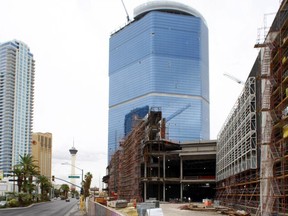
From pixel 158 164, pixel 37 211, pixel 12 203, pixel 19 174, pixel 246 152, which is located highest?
pixel 246 152

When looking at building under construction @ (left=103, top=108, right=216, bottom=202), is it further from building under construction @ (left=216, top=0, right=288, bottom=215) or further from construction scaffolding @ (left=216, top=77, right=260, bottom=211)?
building under construction @ (left=216, top=0, right=288, bottom=215)

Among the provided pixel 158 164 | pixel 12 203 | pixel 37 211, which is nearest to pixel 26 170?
pixel 12 203

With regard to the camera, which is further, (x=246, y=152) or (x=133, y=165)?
(x=133, y=165)

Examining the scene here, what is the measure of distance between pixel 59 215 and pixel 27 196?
3762cm

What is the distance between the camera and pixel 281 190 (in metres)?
33.1

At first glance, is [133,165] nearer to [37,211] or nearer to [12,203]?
[37,211]

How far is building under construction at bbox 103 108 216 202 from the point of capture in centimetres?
8562

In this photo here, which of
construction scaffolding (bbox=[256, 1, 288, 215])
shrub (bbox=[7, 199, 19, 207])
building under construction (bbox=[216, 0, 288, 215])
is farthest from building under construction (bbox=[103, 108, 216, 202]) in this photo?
construction scaffolding (bbox=[256, 1, 288, 215])

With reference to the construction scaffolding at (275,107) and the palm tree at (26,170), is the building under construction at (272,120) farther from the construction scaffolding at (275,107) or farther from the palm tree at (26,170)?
the palm tree at (26,170)

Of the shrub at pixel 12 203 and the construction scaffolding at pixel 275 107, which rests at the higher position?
the construction scaffolding at pixel 275 107

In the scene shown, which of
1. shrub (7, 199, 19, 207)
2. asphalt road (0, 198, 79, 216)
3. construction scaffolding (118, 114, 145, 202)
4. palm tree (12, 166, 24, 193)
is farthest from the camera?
palm tree (12, 166, 24, 193)

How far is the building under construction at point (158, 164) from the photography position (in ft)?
281

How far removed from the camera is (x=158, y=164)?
328 feet

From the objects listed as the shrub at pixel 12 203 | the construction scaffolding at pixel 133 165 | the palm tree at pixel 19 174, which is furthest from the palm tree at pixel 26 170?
the construction scaffolding at pixel 133 165
